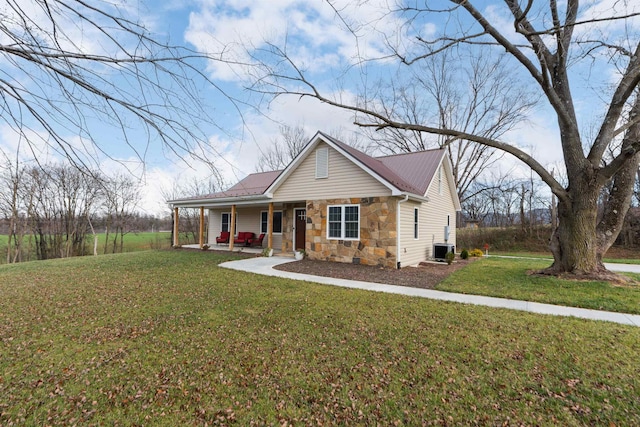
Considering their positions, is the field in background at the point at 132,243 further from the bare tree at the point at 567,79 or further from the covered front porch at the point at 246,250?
the bare tree at the point at 567,79

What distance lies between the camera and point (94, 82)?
1.94 m

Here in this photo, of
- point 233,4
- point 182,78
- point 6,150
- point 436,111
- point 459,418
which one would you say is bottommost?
Answer: point 459,418

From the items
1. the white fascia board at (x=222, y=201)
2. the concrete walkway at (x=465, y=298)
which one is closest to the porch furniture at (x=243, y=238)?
the white fascia board at (x=222, y=201)

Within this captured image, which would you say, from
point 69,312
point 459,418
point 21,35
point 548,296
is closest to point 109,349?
point 69,312

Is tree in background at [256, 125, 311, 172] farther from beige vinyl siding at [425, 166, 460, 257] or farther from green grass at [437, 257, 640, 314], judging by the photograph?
green grass at [437, 257, 640, 314]

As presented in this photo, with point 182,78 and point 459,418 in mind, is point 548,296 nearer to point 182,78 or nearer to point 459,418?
point 459,418

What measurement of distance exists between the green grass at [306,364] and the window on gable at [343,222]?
4925mm

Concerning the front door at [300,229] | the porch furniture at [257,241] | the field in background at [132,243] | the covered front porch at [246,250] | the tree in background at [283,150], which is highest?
the tree in background at [283,150]

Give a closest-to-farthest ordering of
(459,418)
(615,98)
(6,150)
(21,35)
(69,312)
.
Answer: (21,35) → (6,150) → (459,418) → (69,312) → (615,98)

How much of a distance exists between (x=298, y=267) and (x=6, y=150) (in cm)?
794

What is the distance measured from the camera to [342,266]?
958 cm

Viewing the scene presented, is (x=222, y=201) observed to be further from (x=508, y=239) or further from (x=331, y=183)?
(x=508, y=239)

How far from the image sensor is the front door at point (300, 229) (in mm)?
12547

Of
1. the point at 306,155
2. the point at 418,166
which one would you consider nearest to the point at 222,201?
the point at 306,155
